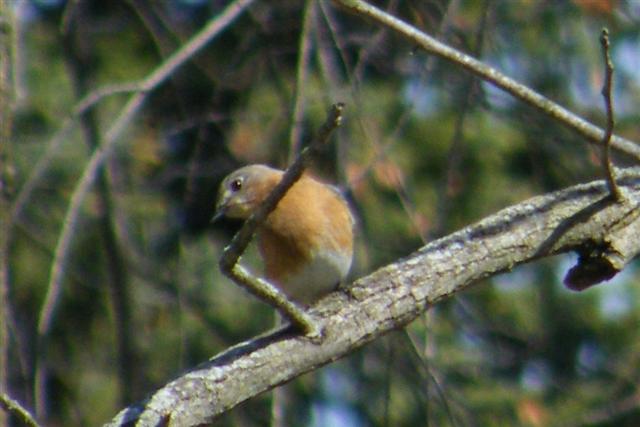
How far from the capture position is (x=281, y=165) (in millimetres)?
5273

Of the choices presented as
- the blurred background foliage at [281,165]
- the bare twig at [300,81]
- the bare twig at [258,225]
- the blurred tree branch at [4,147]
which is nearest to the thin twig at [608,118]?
the bare twig at [258,225]

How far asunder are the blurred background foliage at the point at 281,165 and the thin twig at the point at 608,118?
1.36 metres

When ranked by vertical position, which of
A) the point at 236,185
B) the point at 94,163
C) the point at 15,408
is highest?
the point at 236,185

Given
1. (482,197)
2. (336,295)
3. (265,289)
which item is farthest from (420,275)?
(482,197)

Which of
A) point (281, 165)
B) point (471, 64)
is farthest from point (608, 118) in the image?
point (281, 165)

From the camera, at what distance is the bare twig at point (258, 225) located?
268cm

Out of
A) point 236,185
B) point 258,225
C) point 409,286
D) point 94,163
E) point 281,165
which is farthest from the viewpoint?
point 281,165

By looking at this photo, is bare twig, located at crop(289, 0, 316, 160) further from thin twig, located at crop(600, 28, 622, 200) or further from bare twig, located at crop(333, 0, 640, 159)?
thin twig, located at crop(600, 28, 622, 200)

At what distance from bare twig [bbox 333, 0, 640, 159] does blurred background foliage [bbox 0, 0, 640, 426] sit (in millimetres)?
1414

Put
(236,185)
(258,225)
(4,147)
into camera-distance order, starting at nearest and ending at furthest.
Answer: (258,225) → (4,147) → (236,185)

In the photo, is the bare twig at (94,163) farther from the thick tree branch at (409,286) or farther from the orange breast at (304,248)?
the thick tree branch at (409,286)

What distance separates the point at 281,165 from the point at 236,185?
36 centimetres

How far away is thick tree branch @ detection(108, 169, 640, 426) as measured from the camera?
2943 millimetres

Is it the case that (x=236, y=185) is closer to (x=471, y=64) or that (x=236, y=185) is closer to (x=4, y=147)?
(x=4, y=147)
